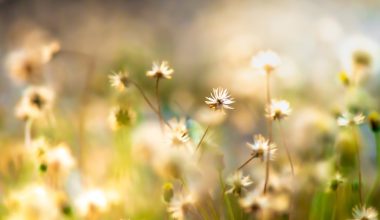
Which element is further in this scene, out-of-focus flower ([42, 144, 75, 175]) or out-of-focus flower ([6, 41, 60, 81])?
out-of-focus flower ([6, 41, 60, 81])

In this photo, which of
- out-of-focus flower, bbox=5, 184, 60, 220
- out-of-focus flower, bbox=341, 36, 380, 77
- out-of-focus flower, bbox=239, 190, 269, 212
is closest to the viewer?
out-of-focus flower, bbox=239, 190, 269, 212

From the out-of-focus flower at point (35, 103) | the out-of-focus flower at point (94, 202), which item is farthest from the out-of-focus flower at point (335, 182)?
the out-of-focus flower at point (35, 103)

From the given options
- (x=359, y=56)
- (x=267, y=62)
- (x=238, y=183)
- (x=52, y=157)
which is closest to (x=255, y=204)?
(x=238, y=183)

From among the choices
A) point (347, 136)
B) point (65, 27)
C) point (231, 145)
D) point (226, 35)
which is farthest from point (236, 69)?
point (65, 27)

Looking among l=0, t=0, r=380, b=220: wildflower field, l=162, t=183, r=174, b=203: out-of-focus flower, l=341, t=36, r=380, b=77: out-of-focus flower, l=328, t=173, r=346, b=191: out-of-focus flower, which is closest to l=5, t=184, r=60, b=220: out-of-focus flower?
l=0, t=0, r=380, b=220: wildflower field

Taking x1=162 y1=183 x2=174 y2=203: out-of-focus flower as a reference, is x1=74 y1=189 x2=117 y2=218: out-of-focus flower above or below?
above

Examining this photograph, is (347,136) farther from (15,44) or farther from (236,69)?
(15,44)

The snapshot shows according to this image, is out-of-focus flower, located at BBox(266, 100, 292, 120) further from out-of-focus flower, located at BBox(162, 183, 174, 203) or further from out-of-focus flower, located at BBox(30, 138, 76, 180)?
out-of-focus flower, located at BBox(30, 138, 76, 180)

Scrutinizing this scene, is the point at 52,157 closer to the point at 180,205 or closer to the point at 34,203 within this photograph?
the point at 34,203
